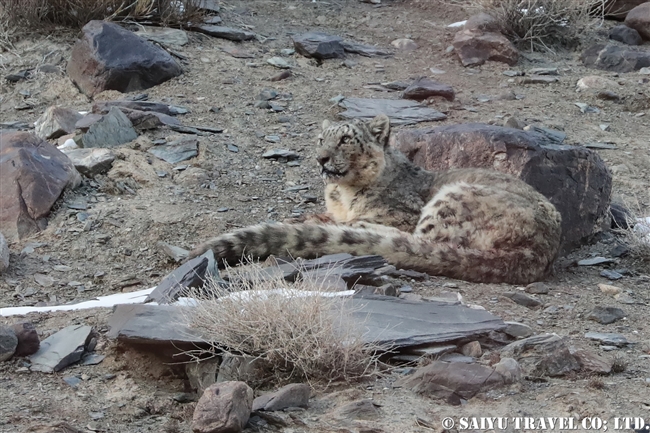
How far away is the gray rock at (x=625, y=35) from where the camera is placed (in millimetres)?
13273

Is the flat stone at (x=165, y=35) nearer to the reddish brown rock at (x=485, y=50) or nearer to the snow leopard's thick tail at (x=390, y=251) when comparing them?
the reddish brown rock at (x=485, y=50)

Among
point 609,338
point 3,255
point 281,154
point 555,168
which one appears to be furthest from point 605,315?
point 281,154

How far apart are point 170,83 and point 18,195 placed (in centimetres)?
341

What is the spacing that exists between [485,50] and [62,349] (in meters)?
8.63

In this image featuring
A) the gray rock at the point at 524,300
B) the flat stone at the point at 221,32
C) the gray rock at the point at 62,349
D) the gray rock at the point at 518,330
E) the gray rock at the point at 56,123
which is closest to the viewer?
the gray rock at the point at 62,349

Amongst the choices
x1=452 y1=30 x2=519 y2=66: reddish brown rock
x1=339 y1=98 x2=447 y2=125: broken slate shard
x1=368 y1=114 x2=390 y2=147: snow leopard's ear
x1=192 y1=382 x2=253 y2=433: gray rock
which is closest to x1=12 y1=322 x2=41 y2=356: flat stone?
x1=192 y1=382 x2=253 y2=433: gray rock

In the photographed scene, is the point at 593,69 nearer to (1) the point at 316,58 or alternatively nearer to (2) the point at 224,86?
(1) the point at 316,58

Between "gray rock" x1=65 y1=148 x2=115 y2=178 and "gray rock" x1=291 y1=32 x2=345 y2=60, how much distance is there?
13.0 feet

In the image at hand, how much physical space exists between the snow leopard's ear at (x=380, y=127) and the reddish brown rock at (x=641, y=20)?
23.5 feet

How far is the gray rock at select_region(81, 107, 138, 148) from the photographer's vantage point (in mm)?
9023

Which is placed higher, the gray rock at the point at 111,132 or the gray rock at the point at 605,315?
the gray rock at the point at 111,132

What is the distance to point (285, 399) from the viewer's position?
4.36 meters

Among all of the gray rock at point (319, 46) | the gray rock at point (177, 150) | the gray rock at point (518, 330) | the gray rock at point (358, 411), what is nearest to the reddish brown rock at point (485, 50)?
the gray rock at point (319, 46)

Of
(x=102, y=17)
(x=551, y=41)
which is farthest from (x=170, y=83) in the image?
(x=551, y=41)
